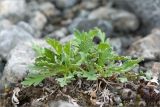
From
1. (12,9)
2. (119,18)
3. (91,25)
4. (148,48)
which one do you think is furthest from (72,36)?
(12,9)

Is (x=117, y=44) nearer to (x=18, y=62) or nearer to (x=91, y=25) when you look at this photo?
(x=91, y=25)

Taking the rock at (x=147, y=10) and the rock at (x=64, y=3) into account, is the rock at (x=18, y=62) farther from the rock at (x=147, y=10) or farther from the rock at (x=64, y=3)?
the rock at (x=64, y=3)

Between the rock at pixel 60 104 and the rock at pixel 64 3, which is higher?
the rock at pixel 64 3

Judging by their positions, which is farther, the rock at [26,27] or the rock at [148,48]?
the rock at [26,27]

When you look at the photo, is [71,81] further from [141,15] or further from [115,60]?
[141,15]

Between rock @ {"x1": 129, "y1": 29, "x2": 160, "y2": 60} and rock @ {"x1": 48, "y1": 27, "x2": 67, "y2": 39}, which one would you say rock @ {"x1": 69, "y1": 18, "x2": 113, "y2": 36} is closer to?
rock @ {"x1": 48, "y1": 27, "x2": 67, "y2": 39}

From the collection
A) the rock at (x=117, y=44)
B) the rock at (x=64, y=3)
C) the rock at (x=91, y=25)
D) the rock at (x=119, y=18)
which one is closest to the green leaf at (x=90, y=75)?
the rock at (x=117, y=44)

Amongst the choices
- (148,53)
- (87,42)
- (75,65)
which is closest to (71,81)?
(75,65)
